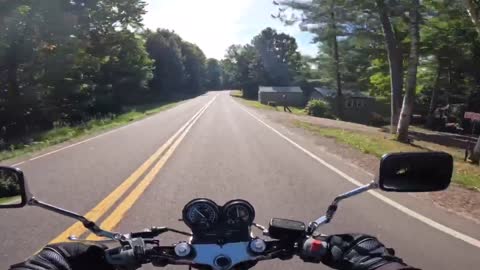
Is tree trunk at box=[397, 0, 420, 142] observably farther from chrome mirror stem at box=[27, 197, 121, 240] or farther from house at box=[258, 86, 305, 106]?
house at box=[258, 86, 305, 106]

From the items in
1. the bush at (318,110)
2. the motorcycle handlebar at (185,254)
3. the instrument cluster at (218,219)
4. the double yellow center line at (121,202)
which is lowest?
the bush at (318,110)

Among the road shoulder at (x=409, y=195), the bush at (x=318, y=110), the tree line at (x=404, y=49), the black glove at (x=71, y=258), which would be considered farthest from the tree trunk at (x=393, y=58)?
the bush at (x=318, y=110)

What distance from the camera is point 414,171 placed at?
8.41 feet

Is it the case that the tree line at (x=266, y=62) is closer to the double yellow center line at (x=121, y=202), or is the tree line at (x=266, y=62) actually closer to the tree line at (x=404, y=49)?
the tree line at (x=404, y=49)

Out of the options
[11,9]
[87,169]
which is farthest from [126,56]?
[87,169]

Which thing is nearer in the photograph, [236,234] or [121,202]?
[236,234]

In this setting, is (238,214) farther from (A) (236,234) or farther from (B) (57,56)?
(B) (57,56)

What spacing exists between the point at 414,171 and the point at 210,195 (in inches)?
262

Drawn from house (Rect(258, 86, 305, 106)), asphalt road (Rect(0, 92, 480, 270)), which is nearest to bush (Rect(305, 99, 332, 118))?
asphalt road (Rect(0, 92, 480, 270))

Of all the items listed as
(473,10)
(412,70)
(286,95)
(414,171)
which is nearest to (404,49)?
(412,70)

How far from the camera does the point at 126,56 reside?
64.0 metres

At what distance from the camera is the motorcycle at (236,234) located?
2.35 meters

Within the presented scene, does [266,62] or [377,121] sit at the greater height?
[266,62]

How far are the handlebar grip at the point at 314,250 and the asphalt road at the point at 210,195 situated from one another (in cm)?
268
